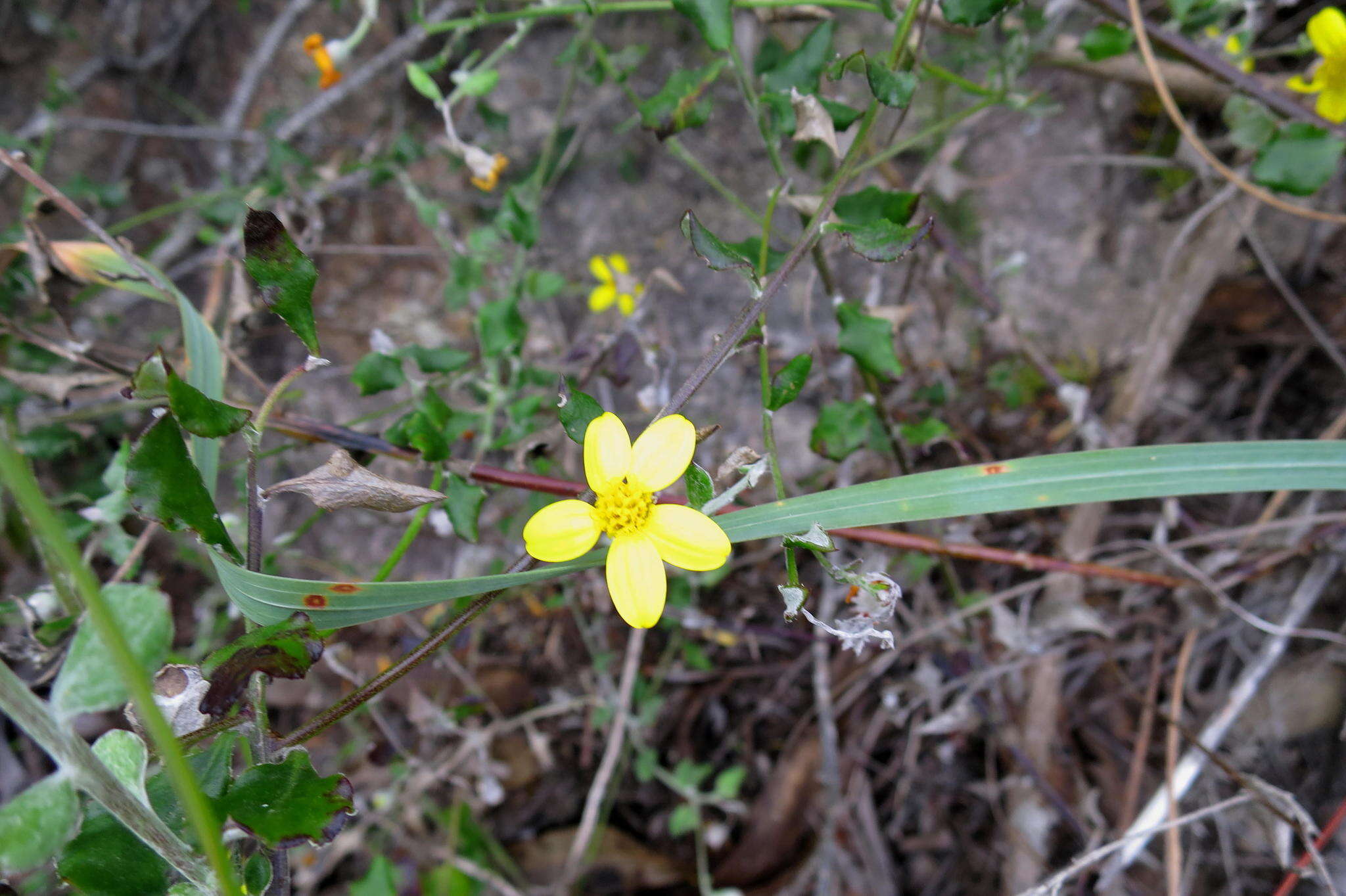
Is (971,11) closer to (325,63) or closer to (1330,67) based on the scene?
(1330,67)

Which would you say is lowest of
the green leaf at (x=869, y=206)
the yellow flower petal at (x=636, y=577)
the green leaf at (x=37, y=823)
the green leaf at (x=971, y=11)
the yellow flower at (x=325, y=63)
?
the green leaf at (x=37, y=823)

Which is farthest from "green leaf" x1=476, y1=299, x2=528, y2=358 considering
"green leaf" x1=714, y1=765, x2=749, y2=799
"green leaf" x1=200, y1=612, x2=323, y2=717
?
"green leaf" x1=714, y1=765, x2=749, y2=799

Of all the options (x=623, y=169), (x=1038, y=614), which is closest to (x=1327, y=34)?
(x=1038, y=614)

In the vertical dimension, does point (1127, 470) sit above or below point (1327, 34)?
below

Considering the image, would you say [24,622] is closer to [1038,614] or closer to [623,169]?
[623,169]

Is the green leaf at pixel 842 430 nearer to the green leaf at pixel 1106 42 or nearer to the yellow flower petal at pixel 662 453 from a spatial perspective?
the yellow flower petal at pixel 662 453

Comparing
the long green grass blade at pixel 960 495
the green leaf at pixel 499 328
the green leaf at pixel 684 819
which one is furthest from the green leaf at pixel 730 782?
the green leaf at pixel 499 328

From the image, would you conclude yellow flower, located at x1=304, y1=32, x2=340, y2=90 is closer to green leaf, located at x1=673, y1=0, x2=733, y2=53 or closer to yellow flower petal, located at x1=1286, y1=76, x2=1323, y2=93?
green leaf, located at x1=673, y1=0, x2=733, y2=53
